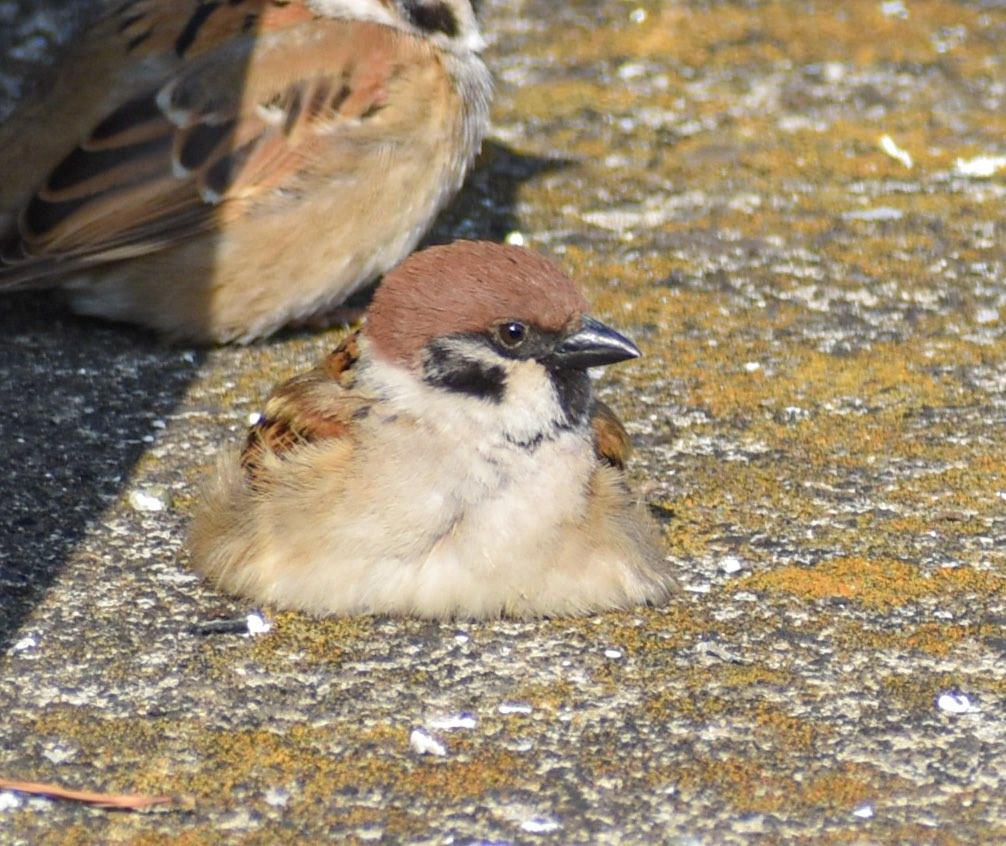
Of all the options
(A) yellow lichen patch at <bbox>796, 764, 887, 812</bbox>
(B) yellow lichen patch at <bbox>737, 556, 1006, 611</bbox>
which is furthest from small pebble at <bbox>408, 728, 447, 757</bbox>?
(B) yellow lichen patch at <bbox>737, 556, 1006, 611</bbox>

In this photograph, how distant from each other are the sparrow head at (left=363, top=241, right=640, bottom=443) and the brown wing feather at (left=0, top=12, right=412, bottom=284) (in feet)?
4.38

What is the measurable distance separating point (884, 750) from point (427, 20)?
8.82 ft

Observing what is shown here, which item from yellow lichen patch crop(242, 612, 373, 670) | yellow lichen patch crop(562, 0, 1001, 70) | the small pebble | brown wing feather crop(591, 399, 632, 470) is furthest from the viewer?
yellow lichen patch crop(562, 0, 1001, 70)

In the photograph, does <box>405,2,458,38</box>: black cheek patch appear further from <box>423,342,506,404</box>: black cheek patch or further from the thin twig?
the thin twig

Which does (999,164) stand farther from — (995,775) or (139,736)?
(139,736)

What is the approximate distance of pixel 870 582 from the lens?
3.38m

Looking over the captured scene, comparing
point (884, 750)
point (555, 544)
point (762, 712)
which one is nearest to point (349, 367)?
point (555, 544)

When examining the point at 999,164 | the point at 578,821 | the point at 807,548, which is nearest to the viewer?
the point at 578,821

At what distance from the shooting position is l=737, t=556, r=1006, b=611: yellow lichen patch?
3332mm

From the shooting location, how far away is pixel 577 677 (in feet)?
9.98

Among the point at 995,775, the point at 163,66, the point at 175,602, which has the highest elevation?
the point at 163,66

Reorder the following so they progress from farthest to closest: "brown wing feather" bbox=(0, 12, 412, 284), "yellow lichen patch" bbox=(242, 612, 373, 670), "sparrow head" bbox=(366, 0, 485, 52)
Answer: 1. "sparrow head" bbox=(366, 0, 485, 52)
2. "brown wing feather" bbox=(0, 12, 412, 284)
3. "yellow lichen patch" bbox=(242, 612, 373, 670)

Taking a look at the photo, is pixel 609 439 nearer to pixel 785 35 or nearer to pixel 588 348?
pixel 588 348

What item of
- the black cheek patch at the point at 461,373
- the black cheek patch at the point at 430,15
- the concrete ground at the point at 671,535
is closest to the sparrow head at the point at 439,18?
the black cheek patch at the point at 430,15
